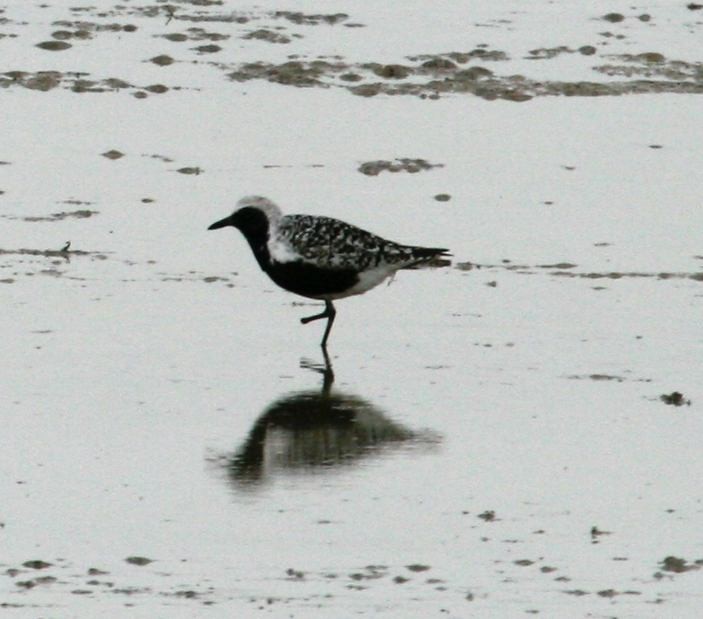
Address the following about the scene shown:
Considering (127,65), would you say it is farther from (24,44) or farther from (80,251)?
(80,251)

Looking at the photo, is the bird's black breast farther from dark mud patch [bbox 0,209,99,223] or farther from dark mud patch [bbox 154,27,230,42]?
dark mud patch [bbox 154,27,230,42]

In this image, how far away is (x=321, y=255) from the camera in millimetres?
13680

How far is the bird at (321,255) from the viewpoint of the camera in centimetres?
1368

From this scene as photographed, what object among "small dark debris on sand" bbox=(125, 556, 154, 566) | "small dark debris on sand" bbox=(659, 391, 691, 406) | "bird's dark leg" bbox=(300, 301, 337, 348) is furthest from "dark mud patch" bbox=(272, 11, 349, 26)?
"small dark debris on sand" bbox=(125, 556, 154, 566)

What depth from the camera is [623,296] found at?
567 inches

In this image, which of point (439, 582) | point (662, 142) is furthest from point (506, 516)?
point (662, 142)

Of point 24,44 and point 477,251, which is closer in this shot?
point 477,251

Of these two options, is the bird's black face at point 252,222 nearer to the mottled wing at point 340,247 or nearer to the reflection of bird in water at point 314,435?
the mottled wing at point 340,247

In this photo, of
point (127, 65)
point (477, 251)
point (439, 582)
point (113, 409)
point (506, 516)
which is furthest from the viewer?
point (127, 65)

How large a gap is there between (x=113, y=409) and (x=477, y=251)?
177 inches

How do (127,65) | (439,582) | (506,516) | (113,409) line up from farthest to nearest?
(127,65)
(113,409)
(506,516)
(439,582)

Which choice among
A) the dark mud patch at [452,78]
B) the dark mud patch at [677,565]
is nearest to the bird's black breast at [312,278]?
the dark mud patch at [677,565]

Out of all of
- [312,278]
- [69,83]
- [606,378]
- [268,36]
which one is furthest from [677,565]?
[268,36]

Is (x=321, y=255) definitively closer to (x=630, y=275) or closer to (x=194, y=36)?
(x=630, y=275)
